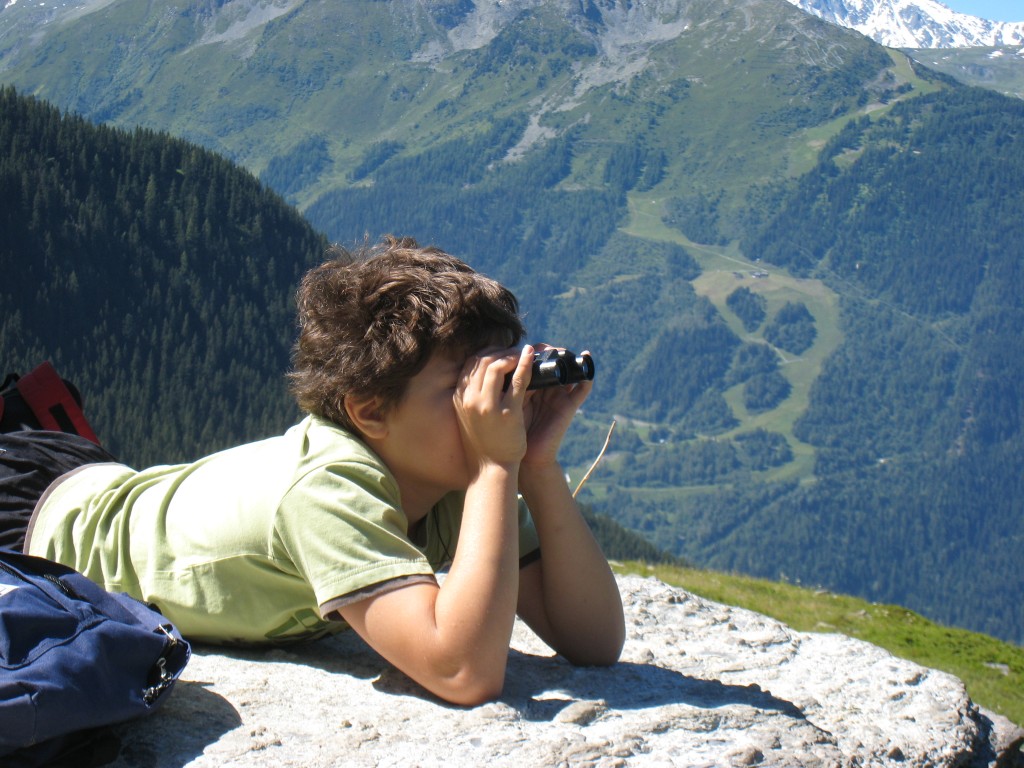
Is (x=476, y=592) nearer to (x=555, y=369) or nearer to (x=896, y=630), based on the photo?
(x=555, y=369)

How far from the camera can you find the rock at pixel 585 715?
344cm

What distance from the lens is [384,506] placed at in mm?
3689

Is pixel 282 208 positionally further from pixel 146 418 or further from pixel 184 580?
pixel 184 580

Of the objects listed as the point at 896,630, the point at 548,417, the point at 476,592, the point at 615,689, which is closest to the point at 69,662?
the point at 476,592

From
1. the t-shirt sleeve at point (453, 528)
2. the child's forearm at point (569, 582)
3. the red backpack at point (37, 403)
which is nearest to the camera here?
the child's forearm at point (569, 582)

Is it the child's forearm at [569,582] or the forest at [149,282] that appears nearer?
the child's forearm at [569,582]

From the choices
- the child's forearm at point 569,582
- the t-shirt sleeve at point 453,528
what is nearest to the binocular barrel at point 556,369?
the child's forearm at point 569,582

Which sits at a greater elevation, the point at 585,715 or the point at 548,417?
the point at 548,417

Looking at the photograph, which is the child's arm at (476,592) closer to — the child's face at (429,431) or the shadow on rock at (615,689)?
the child's face at (429,431)

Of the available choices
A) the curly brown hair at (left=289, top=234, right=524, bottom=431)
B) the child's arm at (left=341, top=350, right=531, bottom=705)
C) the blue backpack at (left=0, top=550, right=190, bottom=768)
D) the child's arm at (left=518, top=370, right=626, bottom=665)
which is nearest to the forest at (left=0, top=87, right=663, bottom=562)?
the child's arm at (left=518, top=370, right=626, bottom=665)

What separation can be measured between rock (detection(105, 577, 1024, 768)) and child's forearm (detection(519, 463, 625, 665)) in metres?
0.13

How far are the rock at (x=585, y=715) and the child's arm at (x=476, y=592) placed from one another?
0.17 m

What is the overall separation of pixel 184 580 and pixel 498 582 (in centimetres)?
124

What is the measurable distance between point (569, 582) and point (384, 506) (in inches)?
41.5
